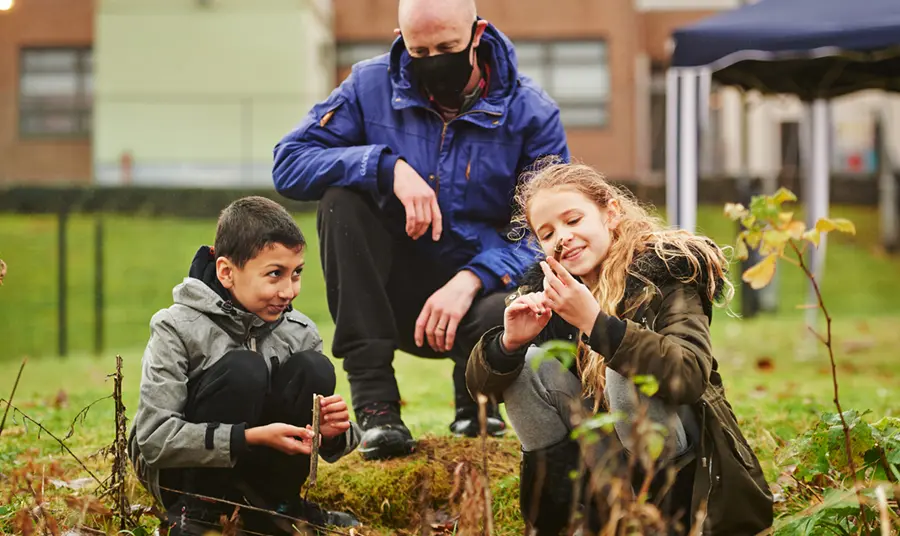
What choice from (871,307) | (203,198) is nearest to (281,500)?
(871,307)

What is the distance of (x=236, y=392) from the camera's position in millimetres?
2701

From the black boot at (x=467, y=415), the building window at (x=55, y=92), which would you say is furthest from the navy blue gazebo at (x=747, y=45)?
the building window at (x=55, y=92)

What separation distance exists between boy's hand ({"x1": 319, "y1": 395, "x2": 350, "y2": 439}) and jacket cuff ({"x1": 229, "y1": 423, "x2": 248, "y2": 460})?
0.18 metres

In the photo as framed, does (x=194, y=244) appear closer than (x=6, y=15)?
Yes

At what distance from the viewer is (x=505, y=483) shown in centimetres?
329

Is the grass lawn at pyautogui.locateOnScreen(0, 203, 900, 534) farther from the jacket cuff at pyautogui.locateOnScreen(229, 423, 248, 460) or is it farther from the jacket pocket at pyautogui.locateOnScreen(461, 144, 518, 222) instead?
the jacket pocket at pyautogui.locateOnScreen(461, 144, 518, 222)

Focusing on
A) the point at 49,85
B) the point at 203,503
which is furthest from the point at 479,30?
the point at 49,85

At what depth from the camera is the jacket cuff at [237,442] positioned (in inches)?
104

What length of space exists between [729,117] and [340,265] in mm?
22225

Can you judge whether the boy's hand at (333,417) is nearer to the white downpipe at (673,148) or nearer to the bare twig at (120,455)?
the bare twig at (120,455)

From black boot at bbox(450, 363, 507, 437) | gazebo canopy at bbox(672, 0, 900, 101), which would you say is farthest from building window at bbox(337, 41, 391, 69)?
black boot at bbox(450, 363, 507, 437)

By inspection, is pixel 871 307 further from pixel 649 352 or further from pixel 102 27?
pixel 102 27

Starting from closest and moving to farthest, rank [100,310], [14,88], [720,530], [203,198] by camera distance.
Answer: [720,530] → [100,310] → [203,198] → [14,88]

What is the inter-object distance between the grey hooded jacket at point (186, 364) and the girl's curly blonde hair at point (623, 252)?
2.25 ft
